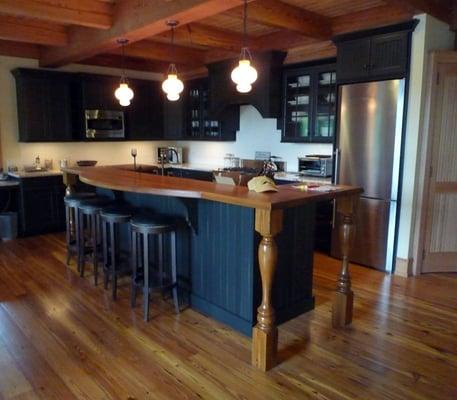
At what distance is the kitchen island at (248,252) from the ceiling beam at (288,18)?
1.89m

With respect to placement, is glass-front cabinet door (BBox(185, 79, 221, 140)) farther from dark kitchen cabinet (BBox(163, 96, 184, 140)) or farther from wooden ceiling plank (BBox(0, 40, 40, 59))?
wooden ceiling plank (BBox(0, 40, 40, 59))

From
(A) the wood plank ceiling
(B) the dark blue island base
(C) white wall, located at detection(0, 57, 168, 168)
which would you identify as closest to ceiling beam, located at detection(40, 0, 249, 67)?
(A) the wood plank ceiling

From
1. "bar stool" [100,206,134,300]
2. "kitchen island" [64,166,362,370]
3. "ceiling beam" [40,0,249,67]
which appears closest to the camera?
"kitchen island" [64,166,362,370]

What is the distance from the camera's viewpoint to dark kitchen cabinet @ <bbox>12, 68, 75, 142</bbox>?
5.70m

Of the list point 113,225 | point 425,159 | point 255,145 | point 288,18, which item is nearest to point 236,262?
point 113,225

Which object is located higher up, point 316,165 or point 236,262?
point 316,165

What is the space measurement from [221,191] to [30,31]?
364 cm

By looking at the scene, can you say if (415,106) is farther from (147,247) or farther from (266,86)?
(147,247)

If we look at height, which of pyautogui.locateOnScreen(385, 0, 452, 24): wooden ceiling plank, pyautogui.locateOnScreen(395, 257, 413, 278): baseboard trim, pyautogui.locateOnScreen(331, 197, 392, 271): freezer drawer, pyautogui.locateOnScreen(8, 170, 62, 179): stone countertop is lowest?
pyautogui.locateOnScreen(395, 257, 413, 278): baseboard trim

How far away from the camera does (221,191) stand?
2729 millimetres

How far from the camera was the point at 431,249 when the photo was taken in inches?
165

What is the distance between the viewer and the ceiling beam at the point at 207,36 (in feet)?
15.4

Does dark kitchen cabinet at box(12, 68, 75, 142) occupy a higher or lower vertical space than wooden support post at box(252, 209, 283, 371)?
higher

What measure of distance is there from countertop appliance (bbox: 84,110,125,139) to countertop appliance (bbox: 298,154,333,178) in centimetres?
324
